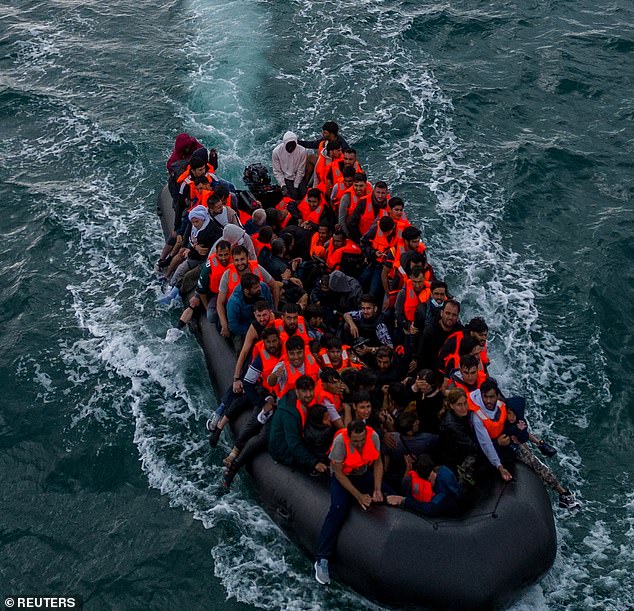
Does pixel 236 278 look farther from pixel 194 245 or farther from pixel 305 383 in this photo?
pixel 305 383

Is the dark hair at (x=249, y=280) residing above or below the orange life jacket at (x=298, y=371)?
above

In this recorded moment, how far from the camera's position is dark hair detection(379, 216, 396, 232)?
37.3 ft

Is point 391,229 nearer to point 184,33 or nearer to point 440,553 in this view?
point 440,553

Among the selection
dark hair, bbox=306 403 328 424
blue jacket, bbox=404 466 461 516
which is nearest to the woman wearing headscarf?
dark hair, bbox=306 403 328 424

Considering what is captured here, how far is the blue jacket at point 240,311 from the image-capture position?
10453 millimetres

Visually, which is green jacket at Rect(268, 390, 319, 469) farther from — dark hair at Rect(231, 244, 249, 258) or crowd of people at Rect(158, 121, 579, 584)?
dark hair at Rect(231, 244, 249, 258)

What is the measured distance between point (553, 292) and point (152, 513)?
806 centimetres

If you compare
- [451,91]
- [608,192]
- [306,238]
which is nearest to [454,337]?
[306,238]

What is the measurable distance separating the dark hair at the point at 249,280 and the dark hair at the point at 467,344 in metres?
2.80

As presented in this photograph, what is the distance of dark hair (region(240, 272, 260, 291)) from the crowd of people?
16 millimetres

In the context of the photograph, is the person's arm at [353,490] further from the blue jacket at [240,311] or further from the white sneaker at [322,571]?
the blue jacket at [240,311]

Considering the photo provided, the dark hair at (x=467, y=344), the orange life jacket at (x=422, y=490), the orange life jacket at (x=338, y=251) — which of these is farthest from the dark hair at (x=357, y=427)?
the orange life jacket at (x=338, y=251)

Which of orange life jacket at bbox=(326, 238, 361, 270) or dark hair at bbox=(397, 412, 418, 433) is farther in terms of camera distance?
orange life jacket at bbox=(326, 238, 361, 270)

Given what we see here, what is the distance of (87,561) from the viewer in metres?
9.98
